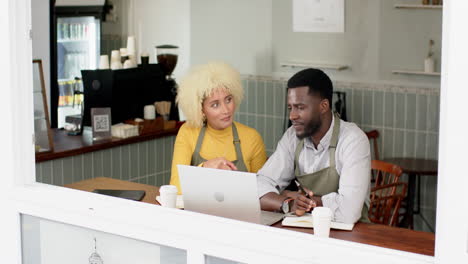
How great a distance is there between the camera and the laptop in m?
3.01

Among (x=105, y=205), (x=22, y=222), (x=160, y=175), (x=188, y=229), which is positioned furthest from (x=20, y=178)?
(x=160, y=175)

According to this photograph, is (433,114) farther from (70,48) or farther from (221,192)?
(70,48)

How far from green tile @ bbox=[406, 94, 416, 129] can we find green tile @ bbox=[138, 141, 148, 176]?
6.68ft

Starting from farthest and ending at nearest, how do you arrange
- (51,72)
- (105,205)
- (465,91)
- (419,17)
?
1. (51,72)
2. (419,17)
3. (105,205)
4. (465,91)

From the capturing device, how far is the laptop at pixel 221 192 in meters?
3.01

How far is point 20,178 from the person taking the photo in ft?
9.16

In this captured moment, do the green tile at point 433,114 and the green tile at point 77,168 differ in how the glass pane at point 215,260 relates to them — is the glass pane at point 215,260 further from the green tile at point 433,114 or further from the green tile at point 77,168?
the green tile at point 433,114

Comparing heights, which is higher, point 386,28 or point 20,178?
point 386,28

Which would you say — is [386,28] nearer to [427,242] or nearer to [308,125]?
[308,125]

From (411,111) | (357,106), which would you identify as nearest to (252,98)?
(357,106)

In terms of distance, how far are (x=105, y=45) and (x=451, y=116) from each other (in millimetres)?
6208

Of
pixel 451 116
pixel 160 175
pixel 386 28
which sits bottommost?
pixel 160 175

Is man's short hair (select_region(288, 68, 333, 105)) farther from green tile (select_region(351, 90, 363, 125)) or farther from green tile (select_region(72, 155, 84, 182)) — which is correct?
green tile (select_region(351, 90, 363, 125))

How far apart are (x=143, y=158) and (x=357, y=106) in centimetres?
177
